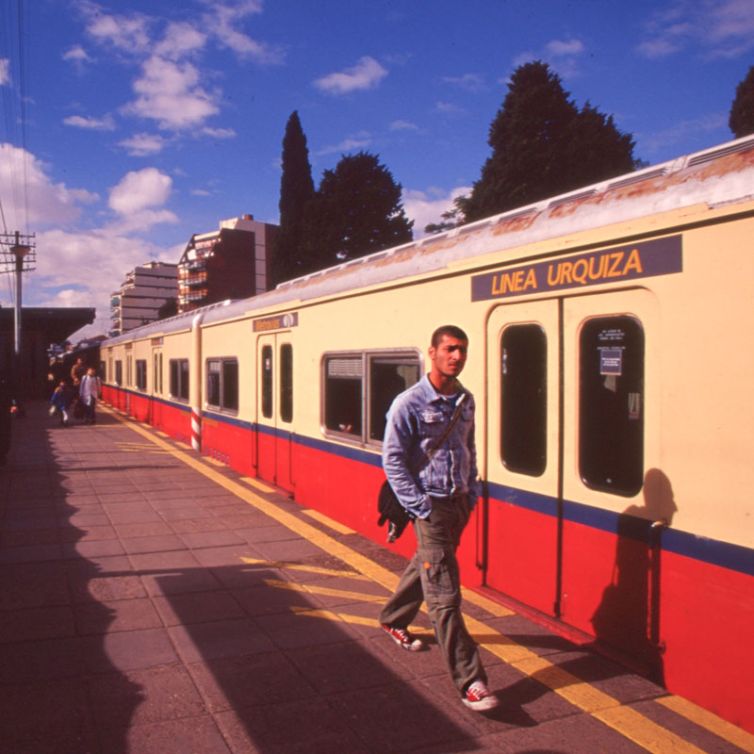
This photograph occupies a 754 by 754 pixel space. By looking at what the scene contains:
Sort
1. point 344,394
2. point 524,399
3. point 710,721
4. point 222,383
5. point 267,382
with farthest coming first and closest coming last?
1. point 222,383
2. point 267,382
3. point 344,394
4. point 524,399
5. point 710,721

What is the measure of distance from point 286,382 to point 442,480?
571 cm

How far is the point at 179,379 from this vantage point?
15.9m

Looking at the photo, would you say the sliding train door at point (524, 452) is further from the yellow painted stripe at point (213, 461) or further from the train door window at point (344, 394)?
the yellow painted stripe at point (213, 461)

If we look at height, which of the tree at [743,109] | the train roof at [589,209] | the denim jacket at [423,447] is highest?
the tree at [743,109]

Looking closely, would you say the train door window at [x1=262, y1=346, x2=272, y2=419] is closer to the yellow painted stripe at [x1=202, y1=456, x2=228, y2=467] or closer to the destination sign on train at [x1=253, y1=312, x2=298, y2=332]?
the destination sign on train at [x1=253, y1=312, x2=298, y2=332]

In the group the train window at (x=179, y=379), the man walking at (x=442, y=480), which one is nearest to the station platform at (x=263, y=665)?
the man walking at (x=442, y=480)

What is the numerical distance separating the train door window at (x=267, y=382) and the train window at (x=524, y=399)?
5.36 meters

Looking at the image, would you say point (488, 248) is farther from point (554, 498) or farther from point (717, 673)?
point (717, 673)

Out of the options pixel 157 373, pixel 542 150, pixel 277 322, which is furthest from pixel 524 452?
pixel 542 150

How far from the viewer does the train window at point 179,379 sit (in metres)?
15.4

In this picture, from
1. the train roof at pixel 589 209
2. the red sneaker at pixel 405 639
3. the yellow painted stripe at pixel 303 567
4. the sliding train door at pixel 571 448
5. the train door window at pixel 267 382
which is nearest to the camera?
the train roof at pixel 589 209

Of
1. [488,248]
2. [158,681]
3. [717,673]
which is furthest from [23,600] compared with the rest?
[717,673]

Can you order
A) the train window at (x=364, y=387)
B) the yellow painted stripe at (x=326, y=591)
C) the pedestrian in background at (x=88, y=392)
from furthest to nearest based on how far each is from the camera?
the pedestrian in background at (x=88, y=392) → the train window at (x=364, y=387) → the yellow painted stripe at (x=326, y=591)

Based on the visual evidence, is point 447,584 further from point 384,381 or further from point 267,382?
point 267,382
